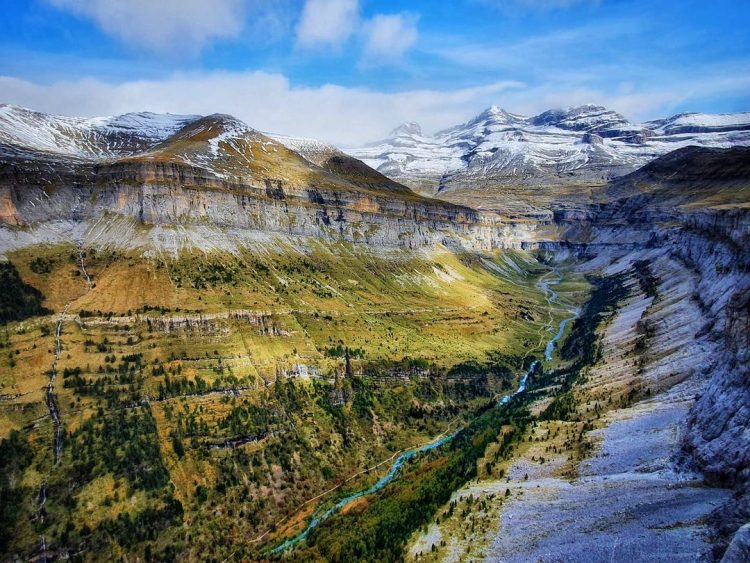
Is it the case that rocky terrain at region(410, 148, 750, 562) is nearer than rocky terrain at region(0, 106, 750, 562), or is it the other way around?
rocky terrain at region(410, 148, 750, 562)

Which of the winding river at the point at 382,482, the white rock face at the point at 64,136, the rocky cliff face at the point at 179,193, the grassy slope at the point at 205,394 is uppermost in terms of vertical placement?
the white rock face at the point at 64,136

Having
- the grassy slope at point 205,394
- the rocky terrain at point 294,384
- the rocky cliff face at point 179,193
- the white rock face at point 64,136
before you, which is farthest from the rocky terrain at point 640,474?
the white rock face at point 64,136

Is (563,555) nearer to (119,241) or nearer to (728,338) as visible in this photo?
(728,338)

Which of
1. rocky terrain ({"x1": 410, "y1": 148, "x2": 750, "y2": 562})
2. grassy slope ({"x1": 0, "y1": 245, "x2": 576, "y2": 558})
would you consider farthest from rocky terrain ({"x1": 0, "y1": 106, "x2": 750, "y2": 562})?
grassy slope ({"x1": 0, "y1": 245, "x2": 576, "y2": 558})

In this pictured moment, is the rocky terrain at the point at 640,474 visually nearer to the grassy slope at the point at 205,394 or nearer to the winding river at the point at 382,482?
the winding river at the point at 382,482

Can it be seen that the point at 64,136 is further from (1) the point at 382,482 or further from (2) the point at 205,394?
(1) the point at 382,482

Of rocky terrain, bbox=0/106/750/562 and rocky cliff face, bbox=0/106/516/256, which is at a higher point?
rocky cliff face, bbox=0/106/516/256

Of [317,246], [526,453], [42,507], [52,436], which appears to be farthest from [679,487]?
[317,246]

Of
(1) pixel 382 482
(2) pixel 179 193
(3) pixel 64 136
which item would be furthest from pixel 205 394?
(3) pixel 64 136

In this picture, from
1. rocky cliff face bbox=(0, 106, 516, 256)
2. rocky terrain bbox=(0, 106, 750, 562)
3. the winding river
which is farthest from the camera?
rocky cliff face bbox=(0, 106, 516, 256)

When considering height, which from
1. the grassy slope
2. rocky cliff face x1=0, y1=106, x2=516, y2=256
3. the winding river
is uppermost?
rocky cliff face x1=0, y1=106, x2=516, y2=256

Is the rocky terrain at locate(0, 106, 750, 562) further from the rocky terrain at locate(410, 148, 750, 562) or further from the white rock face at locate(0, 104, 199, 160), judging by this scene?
the white rock face at locate(0, 104, 199, 160)
